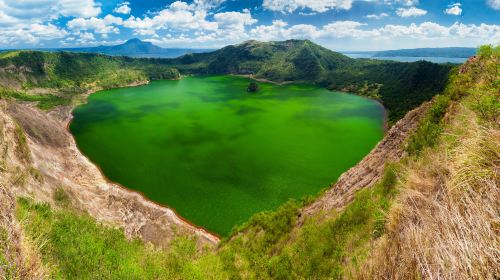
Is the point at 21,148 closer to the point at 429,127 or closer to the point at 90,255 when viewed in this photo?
the point at 90,255

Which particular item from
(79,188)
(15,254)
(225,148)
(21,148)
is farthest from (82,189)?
(15,254)

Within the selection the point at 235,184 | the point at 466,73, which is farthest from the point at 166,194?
the point at 466,73

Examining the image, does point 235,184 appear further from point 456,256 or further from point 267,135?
point 456,256

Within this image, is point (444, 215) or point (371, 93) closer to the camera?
point (444, 215)

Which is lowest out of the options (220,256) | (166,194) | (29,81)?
(166,194)

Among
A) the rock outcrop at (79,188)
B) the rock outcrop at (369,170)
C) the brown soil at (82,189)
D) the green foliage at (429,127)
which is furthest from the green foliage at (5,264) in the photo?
the green foliage at (429,127)

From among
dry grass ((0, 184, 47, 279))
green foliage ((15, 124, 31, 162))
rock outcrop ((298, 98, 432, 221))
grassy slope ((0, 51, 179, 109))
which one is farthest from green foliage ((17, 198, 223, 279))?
grassy slope ((0, 51, 179, 109))
